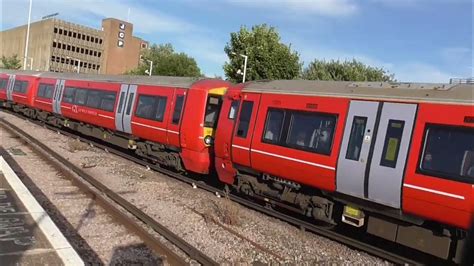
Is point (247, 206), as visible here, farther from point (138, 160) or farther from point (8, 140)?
point (8, 140)

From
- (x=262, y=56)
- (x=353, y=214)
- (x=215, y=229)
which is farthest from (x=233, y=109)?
(x=262, y=56)

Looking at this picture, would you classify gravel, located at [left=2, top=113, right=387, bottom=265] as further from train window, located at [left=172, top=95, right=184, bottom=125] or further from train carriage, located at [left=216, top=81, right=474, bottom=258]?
train window, located at [left=172, top=95, right=184, bottom=125]

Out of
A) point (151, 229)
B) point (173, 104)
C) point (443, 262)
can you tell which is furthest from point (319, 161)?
point (173, 104)

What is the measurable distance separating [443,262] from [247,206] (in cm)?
449

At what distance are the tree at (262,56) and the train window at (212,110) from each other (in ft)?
93.7

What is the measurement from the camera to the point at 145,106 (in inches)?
642

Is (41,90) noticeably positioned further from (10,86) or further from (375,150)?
(375,150)

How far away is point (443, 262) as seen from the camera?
8.16 m

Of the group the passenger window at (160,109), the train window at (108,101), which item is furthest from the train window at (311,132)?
the train window at (108,101)

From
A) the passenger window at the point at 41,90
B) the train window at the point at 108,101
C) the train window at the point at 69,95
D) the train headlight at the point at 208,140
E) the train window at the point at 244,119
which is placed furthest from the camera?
the passenger window at the point at 41,90

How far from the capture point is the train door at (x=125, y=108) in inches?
673

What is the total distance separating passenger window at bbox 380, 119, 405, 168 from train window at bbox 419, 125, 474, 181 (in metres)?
0.45

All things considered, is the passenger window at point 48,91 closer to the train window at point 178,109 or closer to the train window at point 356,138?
the train window at point 178,109

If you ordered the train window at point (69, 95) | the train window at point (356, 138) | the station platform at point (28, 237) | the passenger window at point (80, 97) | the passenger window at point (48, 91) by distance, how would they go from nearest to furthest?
the station platform at point (28, 237), the train window at point (356, 138), the passenger window at point (80, 97), the train window at point (69, 95), the passenger window at point (48, 91)
